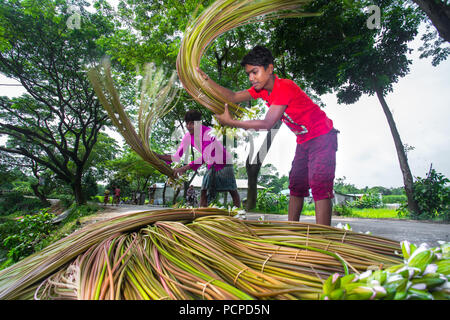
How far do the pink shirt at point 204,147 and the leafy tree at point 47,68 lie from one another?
6.83 metres

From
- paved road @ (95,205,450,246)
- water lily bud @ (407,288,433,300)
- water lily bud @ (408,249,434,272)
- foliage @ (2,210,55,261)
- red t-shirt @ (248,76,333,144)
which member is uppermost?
red t-shirt @ (248,76,333,144)

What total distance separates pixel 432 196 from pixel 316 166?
703 centimetres

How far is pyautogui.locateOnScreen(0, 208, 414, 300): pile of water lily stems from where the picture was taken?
0.45 meters

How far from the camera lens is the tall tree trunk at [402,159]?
20.7ft

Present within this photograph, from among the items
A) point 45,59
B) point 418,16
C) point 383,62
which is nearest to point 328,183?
point 383,62

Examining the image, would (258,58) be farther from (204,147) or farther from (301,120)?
(204,147)

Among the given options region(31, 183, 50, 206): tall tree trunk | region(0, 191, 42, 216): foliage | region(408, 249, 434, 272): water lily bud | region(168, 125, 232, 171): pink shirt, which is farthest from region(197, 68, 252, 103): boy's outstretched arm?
region(0, 191, 42, 216): foliage

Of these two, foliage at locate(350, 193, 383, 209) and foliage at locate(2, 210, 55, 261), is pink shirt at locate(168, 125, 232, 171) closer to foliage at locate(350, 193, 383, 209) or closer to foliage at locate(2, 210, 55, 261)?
foliage at locate(2, 210, 55, 261)

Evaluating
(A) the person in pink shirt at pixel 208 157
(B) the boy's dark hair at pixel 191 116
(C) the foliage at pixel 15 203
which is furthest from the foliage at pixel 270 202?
(C) the foliage at pixel 15 203

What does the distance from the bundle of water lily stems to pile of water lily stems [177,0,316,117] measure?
0.39m

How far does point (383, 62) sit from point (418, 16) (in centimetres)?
141

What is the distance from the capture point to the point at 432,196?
5.98m

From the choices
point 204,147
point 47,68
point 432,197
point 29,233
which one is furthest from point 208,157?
point 47,68
